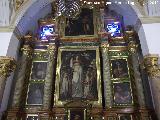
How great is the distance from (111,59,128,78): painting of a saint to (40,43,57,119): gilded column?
2529 millimetres

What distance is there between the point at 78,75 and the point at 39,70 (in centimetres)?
176

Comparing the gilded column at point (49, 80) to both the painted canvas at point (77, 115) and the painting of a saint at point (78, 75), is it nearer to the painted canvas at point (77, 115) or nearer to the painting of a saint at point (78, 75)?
the painting of a saint at point (78, 75)

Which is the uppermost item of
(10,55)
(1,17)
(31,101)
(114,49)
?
(1,17)

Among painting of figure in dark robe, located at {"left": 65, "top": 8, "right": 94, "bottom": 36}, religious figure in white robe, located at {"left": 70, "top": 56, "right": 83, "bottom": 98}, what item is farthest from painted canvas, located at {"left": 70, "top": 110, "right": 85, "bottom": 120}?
painting of figure in dark robe, located at {"left": 65, "top": 8, "right": 94, "bottom": 36}

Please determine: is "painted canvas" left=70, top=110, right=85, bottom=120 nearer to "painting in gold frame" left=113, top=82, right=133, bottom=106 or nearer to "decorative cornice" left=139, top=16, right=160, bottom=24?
"painting in gold frame" left=113, top=82, right=133, bottom=106

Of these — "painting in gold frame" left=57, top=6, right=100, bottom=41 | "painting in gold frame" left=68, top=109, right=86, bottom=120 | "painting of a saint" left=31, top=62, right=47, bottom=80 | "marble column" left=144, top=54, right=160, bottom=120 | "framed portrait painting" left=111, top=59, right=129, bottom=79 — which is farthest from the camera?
"painting in gold frame" left=57, top=6, right=100, bottom=41

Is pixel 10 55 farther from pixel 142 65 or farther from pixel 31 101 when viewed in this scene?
pixel 142 65

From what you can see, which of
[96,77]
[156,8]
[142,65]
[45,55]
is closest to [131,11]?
[156,8]

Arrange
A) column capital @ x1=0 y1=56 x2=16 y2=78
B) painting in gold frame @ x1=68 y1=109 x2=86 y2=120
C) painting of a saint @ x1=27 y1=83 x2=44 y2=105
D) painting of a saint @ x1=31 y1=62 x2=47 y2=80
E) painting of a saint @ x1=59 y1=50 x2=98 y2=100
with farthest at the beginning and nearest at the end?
painting of a saint @ x1=31 y1=62 x2=47 y2=80, painting of a saint @ x1=27 y1=83 x2=44 y2=105, painting of a saint @ x1=59 y1=50 x2=98 y2=100, column capital @ x1=0 y1=56 x2=16 y2=78, painting in gold frame @ x1=68 y1=109 x2=86 y2=120

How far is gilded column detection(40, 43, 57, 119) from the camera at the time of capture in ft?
33.6

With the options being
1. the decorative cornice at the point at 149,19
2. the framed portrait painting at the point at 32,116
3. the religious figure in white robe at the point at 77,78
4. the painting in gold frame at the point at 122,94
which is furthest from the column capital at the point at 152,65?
the framed portrait painting at the point at 32,116

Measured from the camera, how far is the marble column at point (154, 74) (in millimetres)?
9293

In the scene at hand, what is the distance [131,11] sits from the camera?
38.7 feet

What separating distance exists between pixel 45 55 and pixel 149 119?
517 centimetres
